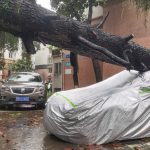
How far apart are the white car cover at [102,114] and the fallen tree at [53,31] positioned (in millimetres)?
1432

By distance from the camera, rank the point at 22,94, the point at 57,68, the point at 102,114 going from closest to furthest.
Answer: the point at 102,114 → the point at 22,94 → the point at 57,68

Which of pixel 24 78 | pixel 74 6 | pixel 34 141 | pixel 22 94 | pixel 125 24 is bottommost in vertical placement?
pixel 34 141

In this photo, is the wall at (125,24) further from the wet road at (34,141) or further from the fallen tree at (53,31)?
the fallen tree at (53,31)

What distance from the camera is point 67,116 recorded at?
763 centimetres

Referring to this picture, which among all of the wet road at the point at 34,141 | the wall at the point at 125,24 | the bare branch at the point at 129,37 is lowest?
the wet road at the point at 34,141

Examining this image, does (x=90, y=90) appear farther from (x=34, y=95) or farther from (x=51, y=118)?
(x=34, y=95)

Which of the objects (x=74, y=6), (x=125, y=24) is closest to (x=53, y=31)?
(x=74, y=6)

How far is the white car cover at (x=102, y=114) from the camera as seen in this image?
24.5 feet

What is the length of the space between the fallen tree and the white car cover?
143 cm

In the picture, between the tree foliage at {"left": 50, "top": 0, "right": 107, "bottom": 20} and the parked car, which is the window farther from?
the parked car

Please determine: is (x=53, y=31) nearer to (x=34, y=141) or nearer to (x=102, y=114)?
(x=102, y=114)

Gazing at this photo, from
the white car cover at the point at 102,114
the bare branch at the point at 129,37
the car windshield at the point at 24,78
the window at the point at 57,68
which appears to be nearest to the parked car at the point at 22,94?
the car windshield at the point at 24,78

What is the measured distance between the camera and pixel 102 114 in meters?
7.50

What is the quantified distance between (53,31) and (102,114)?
8.95 ft
